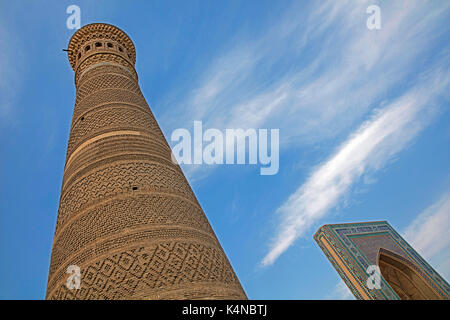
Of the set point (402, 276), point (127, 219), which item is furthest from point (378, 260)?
point (127, 219)

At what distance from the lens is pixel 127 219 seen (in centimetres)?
321

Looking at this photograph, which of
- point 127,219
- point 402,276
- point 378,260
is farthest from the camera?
point 402,276

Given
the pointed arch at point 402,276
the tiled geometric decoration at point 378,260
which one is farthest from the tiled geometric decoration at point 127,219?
the pointed arch at point 402,276

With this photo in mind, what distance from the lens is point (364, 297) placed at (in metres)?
5.71

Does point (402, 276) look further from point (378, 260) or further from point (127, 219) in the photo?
point (127, 219)

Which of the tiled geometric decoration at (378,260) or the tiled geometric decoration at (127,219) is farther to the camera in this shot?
the tiled geometric decoration at (378,260)

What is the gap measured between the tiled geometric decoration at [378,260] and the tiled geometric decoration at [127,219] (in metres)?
3.46

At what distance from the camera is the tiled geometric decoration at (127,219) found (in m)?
2.81

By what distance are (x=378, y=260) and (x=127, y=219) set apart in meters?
5.24

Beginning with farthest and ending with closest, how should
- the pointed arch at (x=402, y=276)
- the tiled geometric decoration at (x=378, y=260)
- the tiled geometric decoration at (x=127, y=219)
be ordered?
the pointed arch at (x=402, y=276)
the tiled geometric decoration at (x=378, y=260)
the tiled geometric decoration at (x=127, y=219)

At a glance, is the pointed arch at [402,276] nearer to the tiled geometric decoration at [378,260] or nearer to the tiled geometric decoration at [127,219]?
the tiled geometric decoration at [378,260]

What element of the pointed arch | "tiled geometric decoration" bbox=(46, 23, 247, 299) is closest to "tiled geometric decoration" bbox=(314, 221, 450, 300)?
the pointed arch
